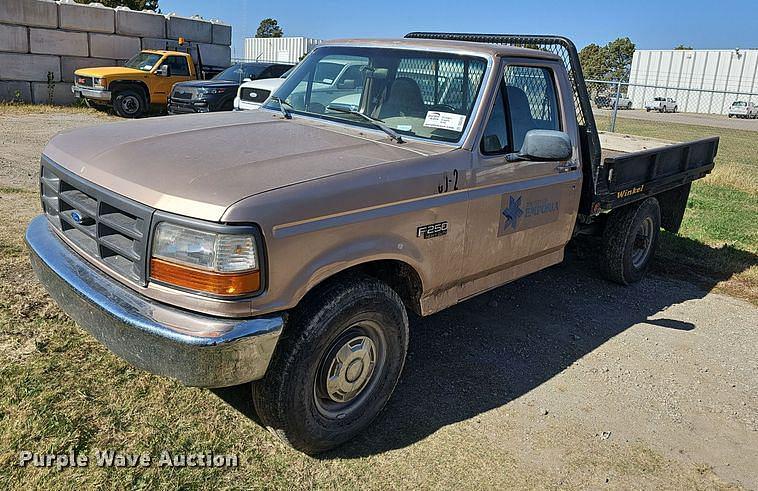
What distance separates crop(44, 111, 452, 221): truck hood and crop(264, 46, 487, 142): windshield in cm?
17

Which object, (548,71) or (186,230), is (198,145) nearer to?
(186,230)

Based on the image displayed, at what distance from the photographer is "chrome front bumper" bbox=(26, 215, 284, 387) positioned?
2.61 meters

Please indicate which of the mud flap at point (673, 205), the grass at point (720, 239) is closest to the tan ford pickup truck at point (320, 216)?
the mud flap at point (673, 205)

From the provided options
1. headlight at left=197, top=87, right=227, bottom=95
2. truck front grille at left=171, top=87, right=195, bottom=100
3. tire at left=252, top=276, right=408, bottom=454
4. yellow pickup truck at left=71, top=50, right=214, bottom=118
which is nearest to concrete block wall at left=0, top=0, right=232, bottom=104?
yellow pickup truck at left=71, top=50, right=214, bottom=118

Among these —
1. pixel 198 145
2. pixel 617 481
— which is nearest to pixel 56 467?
pixel 198 145

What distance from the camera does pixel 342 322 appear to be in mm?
3066

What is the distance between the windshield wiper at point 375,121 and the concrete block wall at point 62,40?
56.0 feet

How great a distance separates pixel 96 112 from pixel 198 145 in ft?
54.6

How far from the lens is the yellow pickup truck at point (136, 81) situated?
1664 centimetres

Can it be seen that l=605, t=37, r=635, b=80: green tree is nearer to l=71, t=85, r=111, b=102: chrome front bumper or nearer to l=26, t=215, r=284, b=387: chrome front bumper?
l=71, t=85, r=111, b=102: chrome front bumper

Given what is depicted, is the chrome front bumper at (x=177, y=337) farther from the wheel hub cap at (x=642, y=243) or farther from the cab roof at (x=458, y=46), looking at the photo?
the wheel hub cap at (x=642, y=243)

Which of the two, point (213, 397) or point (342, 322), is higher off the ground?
point (342, 322)

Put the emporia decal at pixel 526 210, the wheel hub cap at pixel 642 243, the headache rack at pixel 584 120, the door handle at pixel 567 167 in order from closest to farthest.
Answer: the emporia decal at pixel 526 210 < the door handle at pixel 567 167 < the headache rack at pixel 584 120 < the wheel hub cap at pixel 642 243

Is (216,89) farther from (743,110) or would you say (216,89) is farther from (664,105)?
(664,105)
